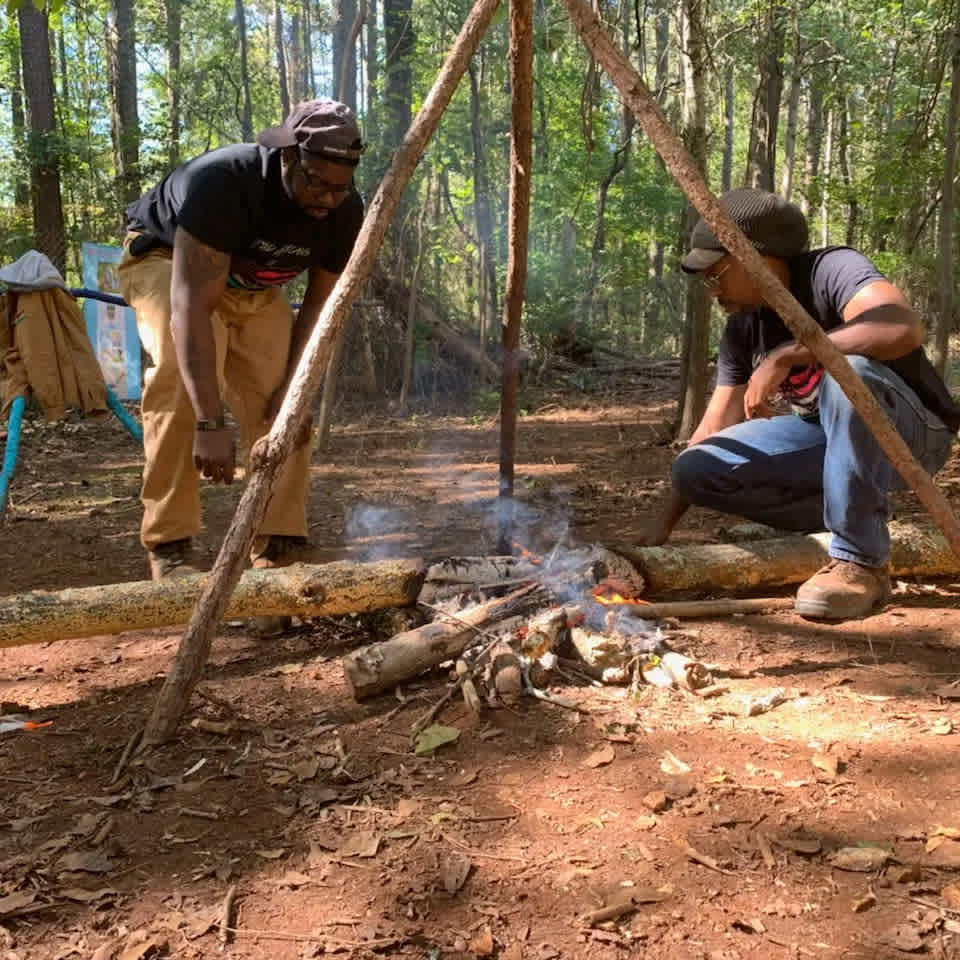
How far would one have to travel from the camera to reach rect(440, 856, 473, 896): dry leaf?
71.4 inches

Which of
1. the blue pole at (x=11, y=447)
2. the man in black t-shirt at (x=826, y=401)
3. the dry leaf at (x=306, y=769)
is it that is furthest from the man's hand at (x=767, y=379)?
the blue pole at (x=11, y=447)

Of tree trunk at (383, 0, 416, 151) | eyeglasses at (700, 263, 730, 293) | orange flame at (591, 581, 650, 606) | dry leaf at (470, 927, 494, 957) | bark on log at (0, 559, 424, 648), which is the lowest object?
dry leaf at (470, 927, 494, 957)

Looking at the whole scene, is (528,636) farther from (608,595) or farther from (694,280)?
(694,280)

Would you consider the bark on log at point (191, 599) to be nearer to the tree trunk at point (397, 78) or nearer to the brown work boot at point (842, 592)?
the brown work boot at point (842, 592)

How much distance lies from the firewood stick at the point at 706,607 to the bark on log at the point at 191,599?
800 mm

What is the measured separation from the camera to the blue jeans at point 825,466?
2906 mm

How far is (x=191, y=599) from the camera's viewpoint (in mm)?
2973

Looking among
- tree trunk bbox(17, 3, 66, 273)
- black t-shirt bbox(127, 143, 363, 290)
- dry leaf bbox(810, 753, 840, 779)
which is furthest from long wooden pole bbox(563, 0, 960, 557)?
tree trunk bbox(17, 3, 66, 273)

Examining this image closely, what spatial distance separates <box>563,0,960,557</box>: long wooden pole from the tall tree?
1176 centimetres

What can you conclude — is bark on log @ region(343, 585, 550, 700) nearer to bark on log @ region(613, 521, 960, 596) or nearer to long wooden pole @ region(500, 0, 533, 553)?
bark on log @ region(613, 521, 960, 596)

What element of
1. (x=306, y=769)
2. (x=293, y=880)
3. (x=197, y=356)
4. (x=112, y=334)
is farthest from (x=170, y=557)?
(x=112, y=334)

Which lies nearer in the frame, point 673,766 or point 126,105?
point 673,766

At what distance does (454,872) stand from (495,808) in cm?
25

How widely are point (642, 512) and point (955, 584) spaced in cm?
181
